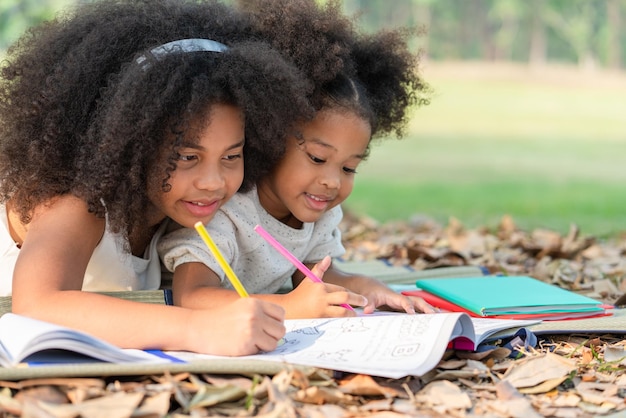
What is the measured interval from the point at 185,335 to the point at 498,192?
7.25 meters

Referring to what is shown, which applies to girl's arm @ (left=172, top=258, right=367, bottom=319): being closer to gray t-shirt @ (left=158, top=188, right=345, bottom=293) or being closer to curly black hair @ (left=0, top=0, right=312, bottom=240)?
gray t-shirt @ (left=158, top=188, right=345, bottom=293)

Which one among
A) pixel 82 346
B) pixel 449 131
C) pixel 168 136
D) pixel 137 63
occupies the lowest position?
pixel 449 131

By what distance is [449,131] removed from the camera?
1527 centimetres

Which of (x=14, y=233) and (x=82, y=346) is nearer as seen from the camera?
(x=82, y=346)

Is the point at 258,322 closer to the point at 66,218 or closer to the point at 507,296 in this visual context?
the point at 66,218

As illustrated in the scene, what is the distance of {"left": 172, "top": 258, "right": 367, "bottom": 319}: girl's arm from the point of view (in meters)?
2.07

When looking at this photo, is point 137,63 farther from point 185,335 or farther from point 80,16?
point 185,335

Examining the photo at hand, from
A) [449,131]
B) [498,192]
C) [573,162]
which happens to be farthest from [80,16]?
[449,131]

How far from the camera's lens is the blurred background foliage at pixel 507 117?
24.0 ft

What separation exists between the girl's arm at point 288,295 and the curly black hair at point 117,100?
0.67 ft

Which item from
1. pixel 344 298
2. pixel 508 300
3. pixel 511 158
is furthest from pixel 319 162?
pixel 511 158

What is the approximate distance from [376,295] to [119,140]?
2.87 ft

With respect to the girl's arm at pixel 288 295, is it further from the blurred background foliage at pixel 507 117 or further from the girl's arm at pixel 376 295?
the blurred background foliage at pixel 507 117

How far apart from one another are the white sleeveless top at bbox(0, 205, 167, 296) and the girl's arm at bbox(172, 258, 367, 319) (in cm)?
16
